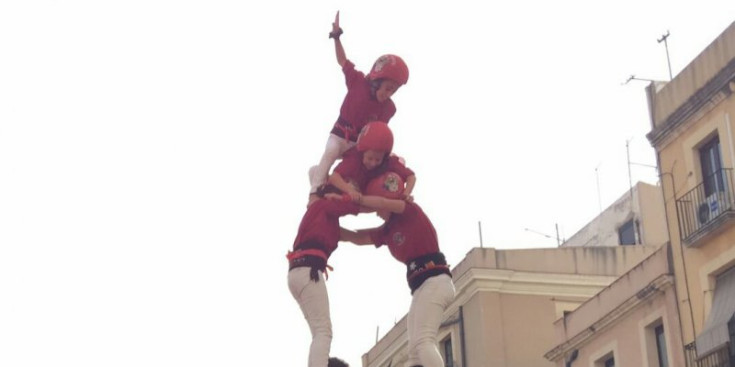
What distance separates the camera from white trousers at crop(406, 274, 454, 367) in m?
13.8

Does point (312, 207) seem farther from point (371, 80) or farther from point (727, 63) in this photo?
point (727, 63)

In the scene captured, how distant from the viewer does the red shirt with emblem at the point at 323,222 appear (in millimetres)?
14016

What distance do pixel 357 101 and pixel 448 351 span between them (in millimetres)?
29494

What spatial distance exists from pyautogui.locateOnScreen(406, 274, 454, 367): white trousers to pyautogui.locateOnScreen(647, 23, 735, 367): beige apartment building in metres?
16.5

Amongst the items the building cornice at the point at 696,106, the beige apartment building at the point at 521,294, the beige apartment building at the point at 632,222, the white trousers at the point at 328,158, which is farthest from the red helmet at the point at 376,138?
the beige apartment building at the point at 632,222

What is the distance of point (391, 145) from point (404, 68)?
0.85 m

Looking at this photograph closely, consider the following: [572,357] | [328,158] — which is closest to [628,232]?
[572,357]

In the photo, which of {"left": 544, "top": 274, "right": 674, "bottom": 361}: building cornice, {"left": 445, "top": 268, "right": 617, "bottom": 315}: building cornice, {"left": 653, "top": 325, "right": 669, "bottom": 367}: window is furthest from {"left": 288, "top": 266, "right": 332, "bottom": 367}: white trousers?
{"left": 445, "top": 268, "right": 617, "bottom": 315}: building cornice

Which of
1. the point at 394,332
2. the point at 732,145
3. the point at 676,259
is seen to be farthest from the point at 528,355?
the point at 732,145

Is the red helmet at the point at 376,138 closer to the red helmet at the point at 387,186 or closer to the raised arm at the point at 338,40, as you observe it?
the red helmet at the point at 387,186

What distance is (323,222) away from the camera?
46.2 ft

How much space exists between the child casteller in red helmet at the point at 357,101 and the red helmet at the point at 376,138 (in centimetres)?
44

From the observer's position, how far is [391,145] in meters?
14.2

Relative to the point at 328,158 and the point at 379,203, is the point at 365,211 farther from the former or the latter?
the point at 328,158
